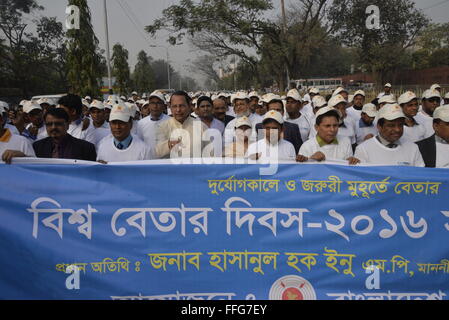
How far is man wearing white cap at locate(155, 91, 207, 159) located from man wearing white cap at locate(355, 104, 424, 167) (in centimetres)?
164

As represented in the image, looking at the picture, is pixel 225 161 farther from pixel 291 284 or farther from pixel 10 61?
pixel 10 61

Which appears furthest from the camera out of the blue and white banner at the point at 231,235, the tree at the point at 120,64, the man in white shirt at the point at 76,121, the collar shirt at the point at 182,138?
the tree at the point at 120,64

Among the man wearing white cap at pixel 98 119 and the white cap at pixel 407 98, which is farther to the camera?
the white cap at pixel 407 98

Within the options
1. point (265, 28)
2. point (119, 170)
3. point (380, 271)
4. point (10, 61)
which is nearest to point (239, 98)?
point (119, 170)

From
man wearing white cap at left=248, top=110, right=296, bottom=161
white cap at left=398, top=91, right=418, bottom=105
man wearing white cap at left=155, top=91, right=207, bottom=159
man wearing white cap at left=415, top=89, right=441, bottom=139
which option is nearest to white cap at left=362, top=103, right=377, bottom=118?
white cap at left=398, top=91, right=418, bottom=105

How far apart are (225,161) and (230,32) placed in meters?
15.7

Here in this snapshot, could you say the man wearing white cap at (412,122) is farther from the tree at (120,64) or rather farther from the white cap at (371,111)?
the tree at (120,64)

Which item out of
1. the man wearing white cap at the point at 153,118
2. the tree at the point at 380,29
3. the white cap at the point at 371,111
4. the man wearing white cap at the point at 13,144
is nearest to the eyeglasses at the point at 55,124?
the man wearing white cap at the point at 13,144

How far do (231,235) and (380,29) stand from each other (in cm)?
2014

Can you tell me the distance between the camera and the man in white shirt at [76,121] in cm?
481

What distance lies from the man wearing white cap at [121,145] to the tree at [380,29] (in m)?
16.4

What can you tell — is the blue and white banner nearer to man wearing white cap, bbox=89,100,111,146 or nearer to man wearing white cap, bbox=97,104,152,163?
man wearing white cap, bbox=97,104,152,163

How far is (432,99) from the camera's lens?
641 centimetres

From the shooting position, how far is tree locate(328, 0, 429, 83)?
18517 mm
